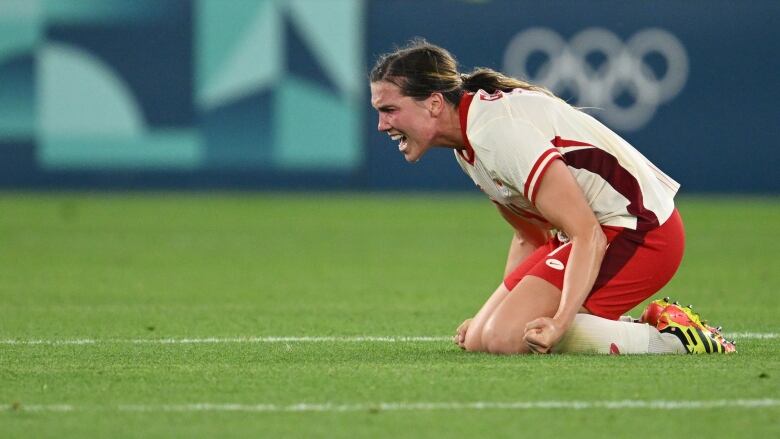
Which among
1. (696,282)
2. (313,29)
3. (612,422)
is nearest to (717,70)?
(313,29)

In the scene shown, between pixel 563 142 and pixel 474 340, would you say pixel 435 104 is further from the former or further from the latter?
pixel 474 340

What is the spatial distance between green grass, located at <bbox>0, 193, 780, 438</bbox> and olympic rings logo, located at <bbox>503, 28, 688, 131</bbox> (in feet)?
10.7

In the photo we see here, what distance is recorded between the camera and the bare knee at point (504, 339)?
598 centimetres

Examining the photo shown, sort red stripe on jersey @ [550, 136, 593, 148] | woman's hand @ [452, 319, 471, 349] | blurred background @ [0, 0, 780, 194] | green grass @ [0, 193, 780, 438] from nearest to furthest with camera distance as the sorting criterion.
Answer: green grass @ [0, 193, 780, 438], red stripe on jersey @ [550, 136, 593, 148], woman's hand @ [452, 319, 471, 349], blurred background @ [0, 0, 780, 194]

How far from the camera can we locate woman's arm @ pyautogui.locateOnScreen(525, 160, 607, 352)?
5.71 meters

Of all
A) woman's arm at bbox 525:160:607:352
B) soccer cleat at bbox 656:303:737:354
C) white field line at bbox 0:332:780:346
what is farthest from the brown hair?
white field line at bbox 0:332:780:346

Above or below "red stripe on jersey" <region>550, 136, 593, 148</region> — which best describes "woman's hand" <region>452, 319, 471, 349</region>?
below

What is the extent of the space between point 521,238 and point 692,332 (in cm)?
103

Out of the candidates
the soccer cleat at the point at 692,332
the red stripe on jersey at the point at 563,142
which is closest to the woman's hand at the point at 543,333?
the soccer cleat at the point at 692,332

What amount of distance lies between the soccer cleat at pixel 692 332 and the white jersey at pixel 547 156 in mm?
395

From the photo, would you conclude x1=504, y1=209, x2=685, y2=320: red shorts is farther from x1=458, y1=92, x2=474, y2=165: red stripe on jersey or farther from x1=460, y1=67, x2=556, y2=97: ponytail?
x1=460, y1=67, x2=556, y2=97: ponytail

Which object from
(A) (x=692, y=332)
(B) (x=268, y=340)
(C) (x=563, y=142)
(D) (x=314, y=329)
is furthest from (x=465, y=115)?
(D) (x=314, y=329)

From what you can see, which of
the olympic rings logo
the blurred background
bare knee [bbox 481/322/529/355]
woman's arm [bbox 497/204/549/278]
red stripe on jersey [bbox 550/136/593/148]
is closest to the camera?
red stripe on jersey [bbox 550/136/593/148]

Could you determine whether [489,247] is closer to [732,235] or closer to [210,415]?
[732,235]
